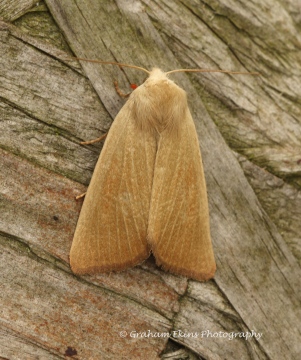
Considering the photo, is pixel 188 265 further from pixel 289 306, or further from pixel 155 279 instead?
pixel 289 306

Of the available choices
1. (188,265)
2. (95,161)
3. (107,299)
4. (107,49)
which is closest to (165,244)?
(188,265)

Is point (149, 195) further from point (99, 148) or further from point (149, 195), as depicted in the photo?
point (99, 148)

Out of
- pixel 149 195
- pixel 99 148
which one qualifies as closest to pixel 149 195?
pixel 149 195
